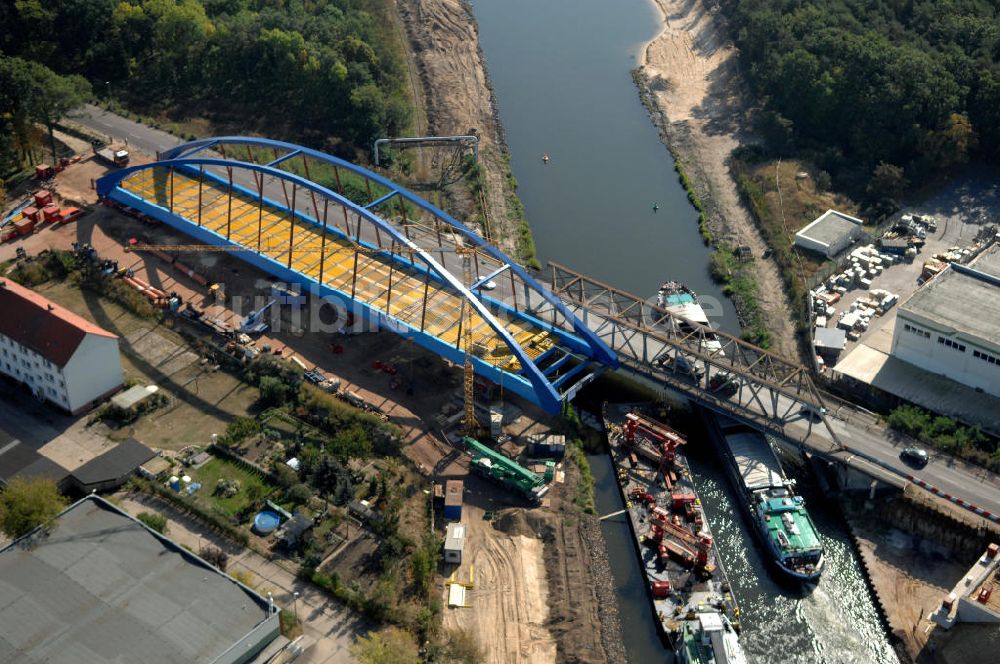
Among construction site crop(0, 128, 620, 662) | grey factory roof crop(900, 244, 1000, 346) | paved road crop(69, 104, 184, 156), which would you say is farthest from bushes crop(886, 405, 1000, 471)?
paved road crop(69, 104, 184, 156)

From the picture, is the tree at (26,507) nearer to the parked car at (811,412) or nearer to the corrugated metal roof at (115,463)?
the corrugated metal roof at (115,463)

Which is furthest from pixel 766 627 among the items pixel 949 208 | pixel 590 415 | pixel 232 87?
pixel 232 87

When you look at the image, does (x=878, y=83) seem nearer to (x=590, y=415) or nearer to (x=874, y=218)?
(x=874, y=218)

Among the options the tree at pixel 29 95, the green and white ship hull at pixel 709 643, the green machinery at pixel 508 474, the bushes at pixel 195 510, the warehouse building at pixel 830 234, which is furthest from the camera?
the tree at pixel 29 95

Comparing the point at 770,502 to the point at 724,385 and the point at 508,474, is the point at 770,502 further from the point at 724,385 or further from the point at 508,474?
the point at 508,474

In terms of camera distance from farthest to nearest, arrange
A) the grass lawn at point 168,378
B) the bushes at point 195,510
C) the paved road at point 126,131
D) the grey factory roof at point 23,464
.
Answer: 1. the paved road at point 126,131
2. the grass lawn at point 168,378
3. the grey factory roof at point 23,464
4. the bushes at point 195,510

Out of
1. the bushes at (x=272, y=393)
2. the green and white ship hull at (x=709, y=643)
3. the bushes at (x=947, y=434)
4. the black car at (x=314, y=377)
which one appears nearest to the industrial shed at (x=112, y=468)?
the bushes at (x=272, y=393)

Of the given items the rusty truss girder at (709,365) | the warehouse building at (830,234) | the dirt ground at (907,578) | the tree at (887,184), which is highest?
the tree at (887,184)
